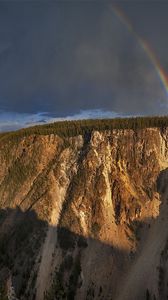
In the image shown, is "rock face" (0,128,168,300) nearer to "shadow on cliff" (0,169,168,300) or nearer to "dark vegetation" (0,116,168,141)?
"shadow on cliff" (0,169,168,300)

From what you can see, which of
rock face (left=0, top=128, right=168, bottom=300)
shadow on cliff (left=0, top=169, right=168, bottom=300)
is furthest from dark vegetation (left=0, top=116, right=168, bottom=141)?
shadow on cliff (left=0, top=169, right=168, bottom=300)

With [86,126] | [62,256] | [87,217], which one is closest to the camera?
[62,256]

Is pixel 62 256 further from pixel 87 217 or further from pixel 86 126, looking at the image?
pixel 86 126

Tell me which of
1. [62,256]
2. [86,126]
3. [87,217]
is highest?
[86,126]

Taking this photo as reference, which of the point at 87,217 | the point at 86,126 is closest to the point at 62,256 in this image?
the point at 87,217

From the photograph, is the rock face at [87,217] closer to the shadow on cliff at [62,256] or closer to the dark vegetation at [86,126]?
the shadow on cliff at [62,256]

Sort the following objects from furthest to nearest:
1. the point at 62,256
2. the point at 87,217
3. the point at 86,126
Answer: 1. the point at 86,126
2. the point at 87,217
3. the point at 62,256

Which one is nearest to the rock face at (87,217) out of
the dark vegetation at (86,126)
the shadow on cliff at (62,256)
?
the shadow on cliff at (62,256)
